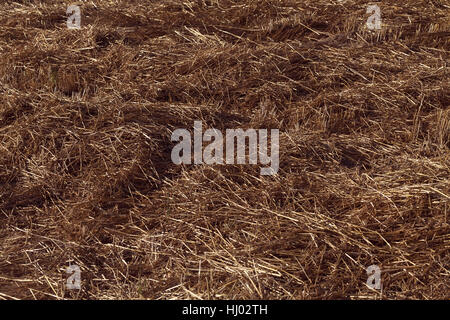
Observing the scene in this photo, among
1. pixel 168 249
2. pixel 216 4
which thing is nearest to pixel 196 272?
pixel 168 249

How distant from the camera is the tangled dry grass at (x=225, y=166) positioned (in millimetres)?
3172

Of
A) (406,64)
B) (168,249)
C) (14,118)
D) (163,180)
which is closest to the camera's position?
(168,249)

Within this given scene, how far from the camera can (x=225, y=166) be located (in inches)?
152

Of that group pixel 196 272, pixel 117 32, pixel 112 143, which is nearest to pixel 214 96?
pixel 112 143

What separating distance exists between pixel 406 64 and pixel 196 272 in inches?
101

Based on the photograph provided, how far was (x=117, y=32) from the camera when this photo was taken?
5367 millimetres

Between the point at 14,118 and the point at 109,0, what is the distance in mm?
2054

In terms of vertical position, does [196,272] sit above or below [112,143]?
below

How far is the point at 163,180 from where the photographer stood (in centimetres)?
379

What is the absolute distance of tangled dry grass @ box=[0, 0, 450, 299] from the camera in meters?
3.17
